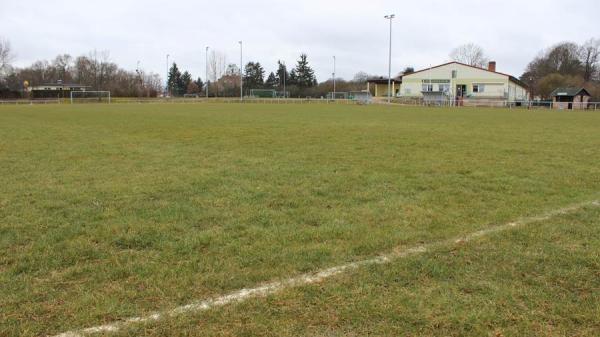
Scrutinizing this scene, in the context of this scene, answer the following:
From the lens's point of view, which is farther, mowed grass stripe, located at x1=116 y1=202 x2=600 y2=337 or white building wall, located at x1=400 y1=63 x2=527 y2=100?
white building wall, located at x1=400 y1=63 x2=527 y2=100

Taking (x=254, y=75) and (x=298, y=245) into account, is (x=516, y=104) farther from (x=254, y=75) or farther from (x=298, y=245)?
(x=254, y=75)

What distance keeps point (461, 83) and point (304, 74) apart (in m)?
50.8

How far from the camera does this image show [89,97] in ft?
252

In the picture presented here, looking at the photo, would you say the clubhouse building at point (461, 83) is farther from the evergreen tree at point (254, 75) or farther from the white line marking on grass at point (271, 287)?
the white line marking on grass at point (271, 287)

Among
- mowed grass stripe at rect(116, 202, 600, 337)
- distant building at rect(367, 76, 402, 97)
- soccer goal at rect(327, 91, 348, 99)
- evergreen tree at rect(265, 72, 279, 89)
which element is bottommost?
mowed grass stripe at rect(116, 202, 600, 337)

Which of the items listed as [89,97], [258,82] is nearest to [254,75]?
[258,82]

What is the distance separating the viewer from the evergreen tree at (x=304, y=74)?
403ft

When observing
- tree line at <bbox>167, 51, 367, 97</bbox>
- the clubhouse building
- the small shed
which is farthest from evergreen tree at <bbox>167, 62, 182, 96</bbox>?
the small shed

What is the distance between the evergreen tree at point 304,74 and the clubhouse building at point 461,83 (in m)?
41.2

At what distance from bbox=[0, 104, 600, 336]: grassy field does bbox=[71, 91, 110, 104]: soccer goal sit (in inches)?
2747

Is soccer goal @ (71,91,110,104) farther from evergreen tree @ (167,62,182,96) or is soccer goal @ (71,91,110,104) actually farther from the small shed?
the small shed

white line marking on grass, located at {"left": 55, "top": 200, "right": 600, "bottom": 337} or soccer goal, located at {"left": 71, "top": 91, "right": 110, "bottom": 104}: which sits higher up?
soccer goal, located at {"left": 71, "top": 91, "right": 110, "bottom": 104}

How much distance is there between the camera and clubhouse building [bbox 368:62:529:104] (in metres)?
80.0

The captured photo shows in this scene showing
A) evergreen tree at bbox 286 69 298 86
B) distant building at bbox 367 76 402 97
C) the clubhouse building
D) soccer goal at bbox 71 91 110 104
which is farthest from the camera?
evergreen tree at bbox 286 69 298 86
